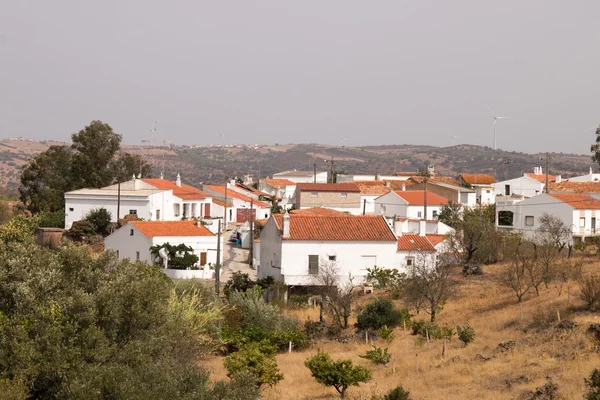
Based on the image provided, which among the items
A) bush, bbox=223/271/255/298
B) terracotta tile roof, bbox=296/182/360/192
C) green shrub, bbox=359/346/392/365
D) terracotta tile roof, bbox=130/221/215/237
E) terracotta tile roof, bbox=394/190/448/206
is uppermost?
terracotta tile roof, bbox=296/182/360/192

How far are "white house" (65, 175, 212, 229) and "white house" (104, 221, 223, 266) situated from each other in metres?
9.69

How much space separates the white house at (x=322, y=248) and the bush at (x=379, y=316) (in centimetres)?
947

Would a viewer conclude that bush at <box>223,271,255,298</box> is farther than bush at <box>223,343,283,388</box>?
Yes

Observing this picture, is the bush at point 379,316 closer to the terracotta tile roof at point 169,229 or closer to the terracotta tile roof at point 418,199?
the terracotta tile roof at point 169,229

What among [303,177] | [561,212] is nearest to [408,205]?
[561,212]

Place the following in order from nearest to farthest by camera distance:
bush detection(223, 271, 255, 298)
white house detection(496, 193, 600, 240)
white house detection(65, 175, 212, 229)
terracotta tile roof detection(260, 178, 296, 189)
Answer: bush detection(223, 271, 255, 298)
white house detection(496, 193, 600, 240)
white house detection(65, 175, 212, 229)
terracotta tile roof detection(260, 178, 296, 189)

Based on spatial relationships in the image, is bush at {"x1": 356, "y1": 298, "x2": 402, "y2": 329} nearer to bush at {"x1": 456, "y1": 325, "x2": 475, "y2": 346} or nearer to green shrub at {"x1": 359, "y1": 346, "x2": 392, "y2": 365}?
bush at {"x1": 456, "y1": 325, "x2": 475, "y2": 346}

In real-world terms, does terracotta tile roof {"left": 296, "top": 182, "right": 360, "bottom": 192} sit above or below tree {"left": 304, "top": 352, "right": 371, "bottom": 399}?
above

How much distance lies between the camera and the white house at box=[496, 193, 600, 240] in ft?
179

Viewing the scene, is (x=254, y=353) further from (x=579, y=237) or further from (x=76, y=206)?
(x=76, y=206)

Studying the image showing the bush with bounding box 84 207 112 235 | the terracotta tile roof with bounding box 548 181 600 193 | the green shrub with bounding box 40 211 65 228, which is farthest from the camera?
the terracotta tile roof with bounding box 548 181 600 193

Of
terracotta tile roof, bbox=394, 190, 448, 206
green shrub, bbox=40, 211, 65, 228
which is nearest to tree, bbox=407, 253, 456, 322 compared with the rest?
terracotta tile roof, bbox=394, 190, 448, 206

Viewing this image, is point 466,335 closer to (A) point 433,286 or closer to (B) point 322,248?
(A) point 433,286

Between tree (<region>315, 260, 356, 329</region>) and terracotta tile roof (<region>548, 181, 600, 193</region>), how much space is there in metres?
30.6
